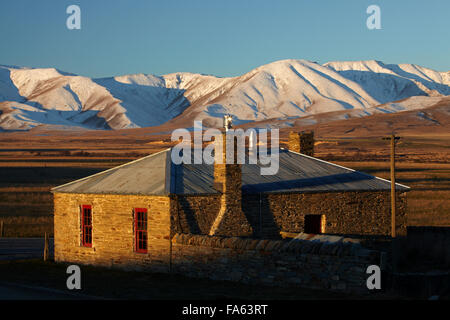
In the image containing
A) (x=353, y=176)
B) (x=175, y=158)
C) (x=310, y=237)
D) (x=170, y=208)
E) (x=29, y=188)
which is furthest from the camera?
(x=29, y=188)

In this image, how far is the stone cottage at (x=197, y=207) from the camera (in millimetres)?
23812

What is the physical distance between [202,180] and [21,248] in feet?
28.9

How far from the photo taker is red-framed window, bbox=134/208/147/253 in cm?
2405

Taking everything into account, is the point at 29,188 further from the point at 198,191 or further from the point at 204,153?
the point at 198,191

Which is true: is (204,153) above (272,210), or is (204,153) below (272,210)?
above

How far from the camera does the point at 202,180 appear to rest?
25625mm

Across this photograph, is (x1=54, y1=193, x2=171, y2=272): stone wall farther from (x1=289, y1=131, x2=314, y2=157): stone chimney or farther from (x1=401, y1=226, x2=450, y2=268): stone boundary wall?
→ (x1=289, y1=131, x2=314, y2=157): stone chimney

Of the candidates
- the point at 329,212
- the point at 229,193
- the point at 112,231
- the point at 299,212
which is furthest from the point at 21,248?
the point at 329,212

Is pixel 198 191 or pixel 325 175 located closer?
pixel 198 191

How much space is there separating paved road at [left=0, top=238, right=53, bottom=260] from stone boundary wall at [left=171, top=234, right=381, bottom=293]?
7.71 metres

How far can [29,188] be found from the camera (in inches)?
2254

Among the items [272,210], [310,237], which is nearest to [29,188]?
[272,210]
